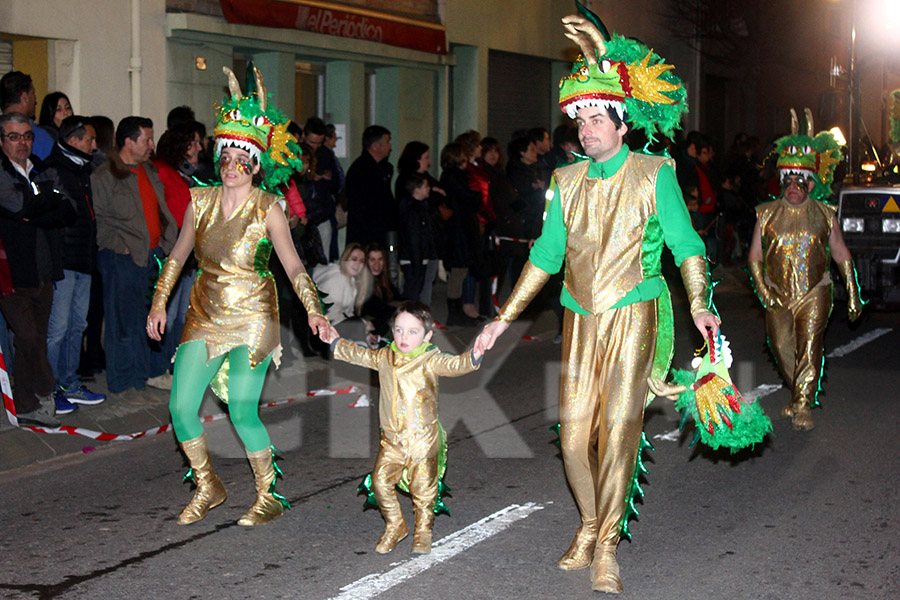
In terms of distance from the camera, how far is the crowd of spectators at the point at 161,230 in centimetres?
820

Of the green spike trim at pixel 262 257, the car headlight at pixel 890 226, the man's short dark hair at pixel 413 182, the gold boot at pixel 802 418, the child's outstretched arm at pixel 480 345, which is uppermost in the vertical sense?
the man's short dark hair at pixel 413 182

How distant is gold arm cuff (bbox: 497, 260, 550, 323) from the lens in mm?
5367

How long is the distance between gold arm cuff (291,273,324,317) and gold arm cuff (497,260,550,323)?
1.00 meters

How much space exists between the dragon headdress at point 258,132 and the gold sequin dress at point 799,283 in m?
3.85

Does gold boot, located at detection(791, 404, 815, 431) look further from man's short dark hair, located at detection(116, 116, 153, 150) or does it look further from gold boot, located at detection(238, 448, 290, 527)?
man's short dark hair, located at detection(116, 116, 153, 150)

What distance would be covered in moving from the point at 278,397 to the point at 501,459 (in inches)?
107

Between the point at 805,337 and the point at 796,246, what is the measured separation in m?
0.65

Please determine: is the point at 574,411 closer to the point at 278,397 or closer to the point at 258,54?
the point at 278,397

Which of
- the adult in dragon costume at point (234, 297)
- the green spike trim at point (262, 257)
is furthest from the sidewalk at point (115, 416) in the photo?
the green spike trim at point (262, 257)

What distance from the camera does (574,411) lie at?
207 inches

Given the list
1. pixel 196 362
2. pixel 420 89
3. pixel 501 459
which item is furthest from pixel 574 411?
pixel 420 89

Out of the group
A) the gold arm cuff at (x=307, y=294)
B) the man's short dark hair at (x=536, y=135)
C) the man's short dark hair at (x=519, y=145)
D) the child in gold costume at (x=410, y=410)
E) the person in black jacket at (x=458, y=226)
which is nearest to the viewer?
the child in gold costume at (x=410, y=410)

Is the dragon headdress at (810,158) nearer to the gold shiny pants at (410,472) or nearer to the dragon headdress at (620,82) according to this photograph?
the dragon headdress at (620,82)

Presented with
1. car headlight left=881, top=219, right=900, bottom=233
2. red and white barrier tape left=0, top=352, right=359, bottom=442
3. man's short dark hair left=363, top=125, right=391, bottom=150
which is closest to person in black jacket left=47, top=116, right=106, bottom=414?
red and white barrier tape left=0, top=352, right=359, bottom=442
